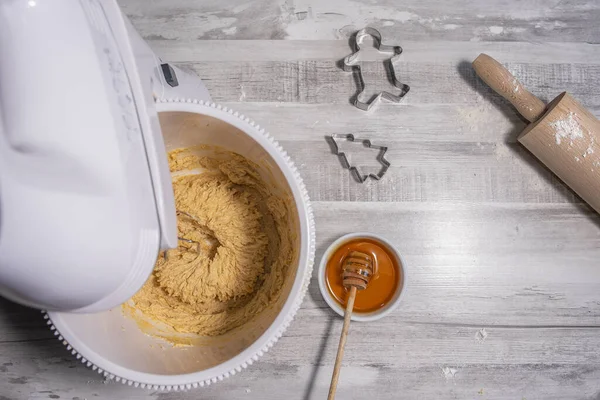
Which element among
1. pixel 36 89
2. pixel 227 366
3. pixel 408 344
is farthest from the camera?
pixel 408 344

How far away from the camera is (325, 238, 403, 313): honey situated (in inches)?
36.6

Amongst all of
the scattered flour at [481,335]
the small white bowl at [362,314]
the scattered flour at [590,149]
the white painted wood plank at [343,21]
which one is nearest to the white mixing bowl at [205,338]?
the small white bowl at [362,314]

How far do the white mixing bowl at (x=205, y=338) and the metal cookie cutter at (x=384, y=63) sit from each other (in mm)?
271

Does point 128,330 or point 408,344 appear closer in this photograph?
point 128,330

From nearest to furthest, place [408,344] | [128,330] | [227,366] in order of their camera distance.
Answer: [227,366] < [128,330] < [408,344]

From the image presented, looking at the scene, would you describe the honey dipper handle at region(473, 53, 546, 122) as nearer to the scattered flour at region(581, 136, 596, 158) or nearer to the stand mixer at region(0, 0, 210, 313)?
the scattered flour at region(581, 136, 596, 158)

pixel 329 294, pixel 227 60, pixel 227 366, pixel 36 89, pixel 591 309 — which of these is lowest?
pixel 591 309

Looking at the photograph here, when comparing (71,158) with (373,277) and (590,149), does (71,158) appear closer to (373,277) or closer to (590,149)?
(373,277)

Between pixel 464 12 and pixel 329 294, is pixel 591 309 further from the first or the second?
pixel 464 12

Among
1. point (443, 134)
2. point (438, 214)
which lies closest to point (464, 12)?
point (443, 134)

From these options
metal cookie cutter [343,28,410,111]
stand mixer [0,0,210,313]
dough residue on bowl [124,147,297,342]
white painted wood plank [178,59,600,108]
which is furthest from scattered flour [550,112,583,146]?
stand mixer [0,0,210,313]

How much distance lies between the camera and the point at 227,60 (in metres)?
0.99

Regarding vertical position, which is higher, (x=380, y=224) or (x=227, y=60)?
(x=227, y=60)

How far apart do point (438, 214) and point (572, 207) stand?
0.25m
